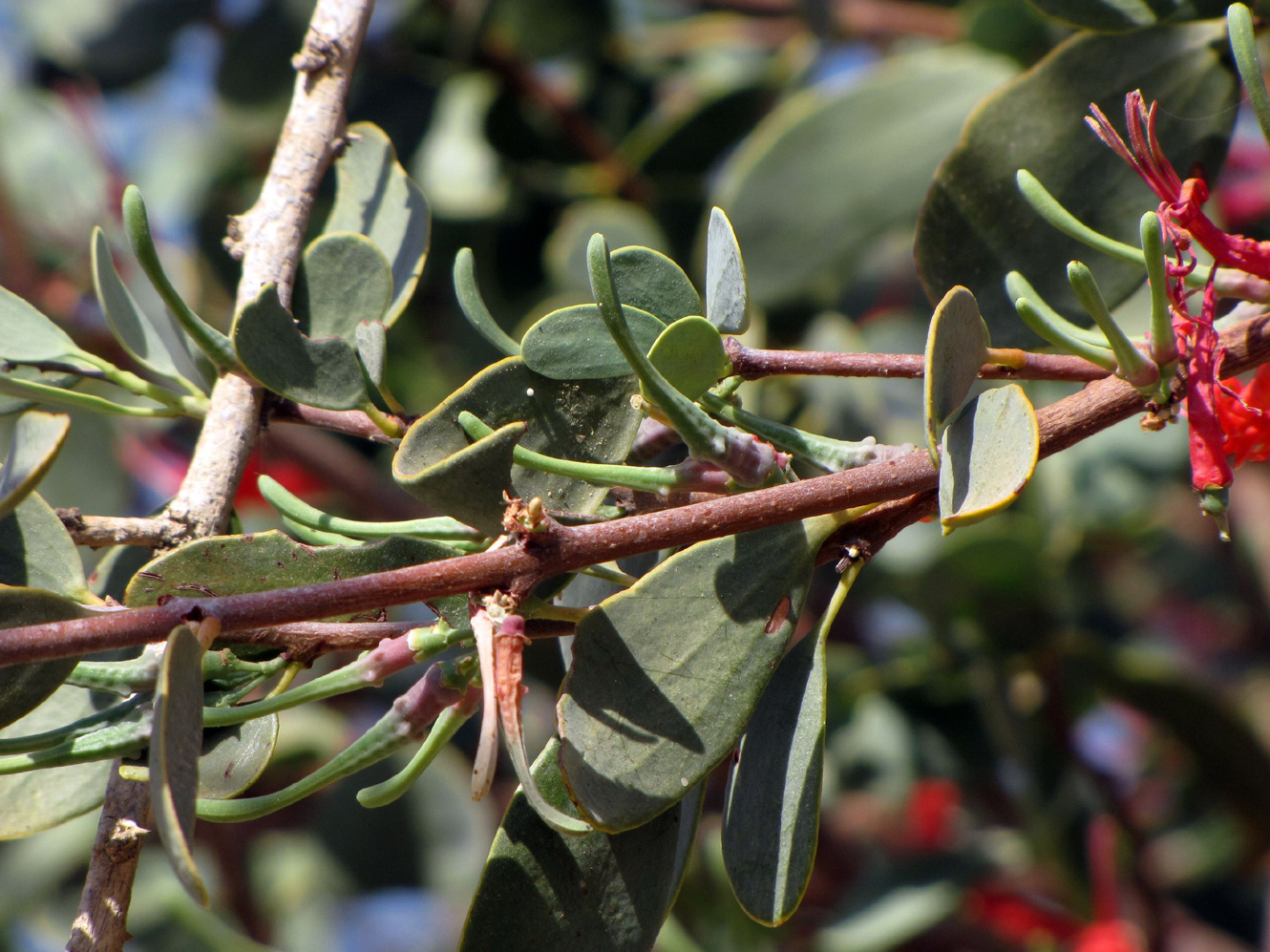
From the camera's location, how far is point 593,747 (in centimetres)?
40

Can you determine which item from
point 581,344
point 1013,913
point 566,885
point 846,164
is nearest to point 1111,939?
point 1013,913

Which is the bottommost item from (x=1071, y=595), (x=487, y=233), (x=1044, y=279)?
(x=1071, y=595)

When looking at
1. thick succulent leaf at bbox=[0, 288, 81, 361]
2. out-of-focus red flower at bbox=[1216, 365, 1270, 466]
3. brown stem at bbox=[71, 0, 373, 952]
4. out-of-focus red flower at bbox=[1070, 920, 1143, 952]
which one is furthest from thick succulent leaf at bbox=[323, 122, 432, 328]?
out-of-focus red flower at bbox=[1070, 920, 1143, 952]

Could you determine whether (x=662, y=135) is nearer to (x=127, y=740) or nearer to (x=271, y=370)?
(x=271, y=370)

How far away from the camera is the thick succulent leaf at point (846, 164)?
99 centimetres

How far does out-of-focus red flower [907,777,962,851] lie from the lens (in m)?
1.64

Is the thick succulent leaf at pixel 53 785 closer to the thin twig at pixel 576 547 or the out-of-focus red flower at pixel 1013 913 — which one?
the thin twig at pixel 576 547

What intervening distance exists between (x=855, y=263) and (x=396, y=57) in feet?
2.14

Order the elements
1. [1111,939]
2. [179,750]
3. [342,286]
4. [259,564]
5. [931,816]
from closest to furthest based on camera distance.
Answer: [179,750], [259,564], [342,286], [1111,939], [931,816]

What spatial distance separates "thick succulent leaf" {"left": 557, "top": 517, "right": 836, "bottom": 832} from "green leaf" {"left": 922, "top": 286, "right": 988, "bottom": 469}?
0.27 feet

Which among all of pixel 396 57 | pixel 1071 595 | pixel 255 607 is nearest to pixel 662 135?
pixel 396 57

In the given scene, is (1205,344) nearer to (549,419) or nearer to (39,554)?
(549,419)

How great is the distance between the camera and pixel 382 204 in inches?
23.5

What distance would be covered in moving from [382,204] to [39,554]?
0.82 feet
